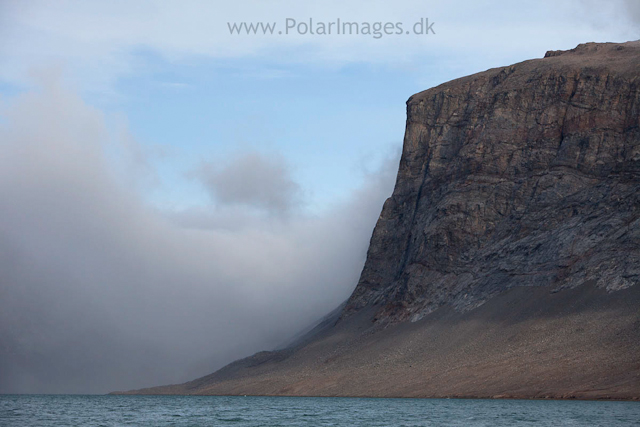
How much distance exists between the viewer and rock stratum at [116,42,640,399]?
11488cm

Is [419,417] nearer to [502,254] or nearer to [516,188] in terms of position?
[502,254]

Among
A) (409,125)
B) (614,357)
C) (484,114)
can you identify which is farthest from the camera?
(409,125)

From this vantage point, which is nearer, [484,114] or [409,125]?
[484,114]

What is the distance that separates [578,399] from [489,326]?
3802 cm

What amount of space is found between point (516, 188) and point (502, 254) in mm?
16407

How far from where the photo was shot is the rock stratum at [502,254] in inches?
4523

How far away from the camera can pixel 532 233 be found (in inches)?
5787

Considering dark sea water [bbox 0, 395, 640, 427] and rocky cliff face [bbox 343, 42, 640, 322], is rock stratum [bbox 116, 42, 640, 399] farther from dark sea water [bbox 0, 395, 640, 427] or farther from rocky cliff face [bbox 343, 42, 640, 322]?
dark sea water [bbox 0, 395, 640, 427]

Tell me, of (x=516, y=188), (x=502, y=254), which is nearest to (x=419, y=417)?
(x=502, y=254)

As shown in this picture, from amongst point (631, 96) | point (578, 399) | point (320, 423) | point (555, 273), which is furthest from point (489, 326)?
point (320, 423)

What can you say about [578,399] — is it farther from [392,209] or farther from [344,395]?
[392,209]

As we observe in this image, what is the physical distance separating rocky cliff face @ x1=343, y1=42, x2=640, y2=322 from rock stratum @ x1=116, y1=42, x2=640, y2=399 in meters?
0.29

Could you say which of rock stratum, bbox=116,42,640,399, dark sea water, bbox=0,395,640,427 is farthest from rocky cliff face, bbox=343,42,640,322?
dark sea water, bbox=0,395,640,427

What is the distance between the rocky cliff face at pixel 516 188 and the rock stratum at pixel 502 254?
0.94 ft
